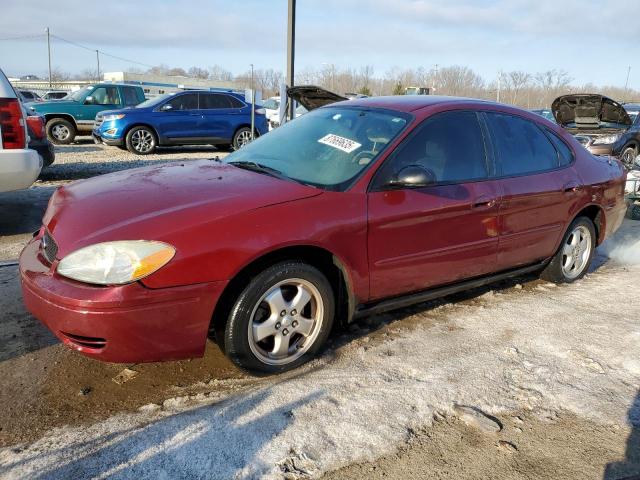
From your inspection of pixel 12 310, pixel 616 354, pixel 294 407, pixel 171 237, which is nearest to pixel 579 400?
pixel 616 354

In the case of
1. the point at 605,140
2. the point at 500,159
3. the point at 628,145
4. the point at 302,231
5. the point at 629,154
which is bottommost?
the point at 629,154

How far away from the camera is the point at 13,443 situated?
236cm

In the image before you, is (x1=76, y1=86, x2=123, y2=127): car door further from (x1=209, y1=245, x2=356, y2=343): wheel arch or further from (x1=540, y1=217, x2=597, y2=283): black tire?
(x1=209, y1=245, x2=356, y2=343): wheel arch

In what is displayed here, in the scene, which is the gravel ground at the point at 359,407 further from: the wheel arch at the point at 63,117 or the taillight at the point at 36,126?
the wheel arch at the point at 63,117

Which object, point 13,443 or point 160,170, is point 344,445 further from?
point 160,170

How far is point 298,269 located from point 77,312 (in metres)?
1.10

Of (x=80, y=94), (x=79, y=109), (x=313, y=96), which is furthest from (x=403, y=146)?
(x=80, y=94)

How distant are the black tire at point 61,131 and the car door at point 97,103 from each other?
1.00ft

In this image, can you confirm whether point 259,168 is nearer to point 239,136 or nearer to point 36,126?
point 36,126

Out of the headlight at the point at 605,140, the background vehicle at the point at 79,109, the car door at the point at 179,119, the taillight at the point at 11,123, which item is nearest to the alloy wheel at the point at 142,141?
the car door at the point at 179,119

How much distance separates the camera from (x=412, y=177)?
3156 millimetres

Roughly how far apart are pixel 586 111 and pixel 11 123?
10.5m

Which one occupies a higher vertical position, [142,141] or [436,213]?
[436,213]

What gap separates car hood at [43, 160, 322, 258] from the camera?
2.63 m
